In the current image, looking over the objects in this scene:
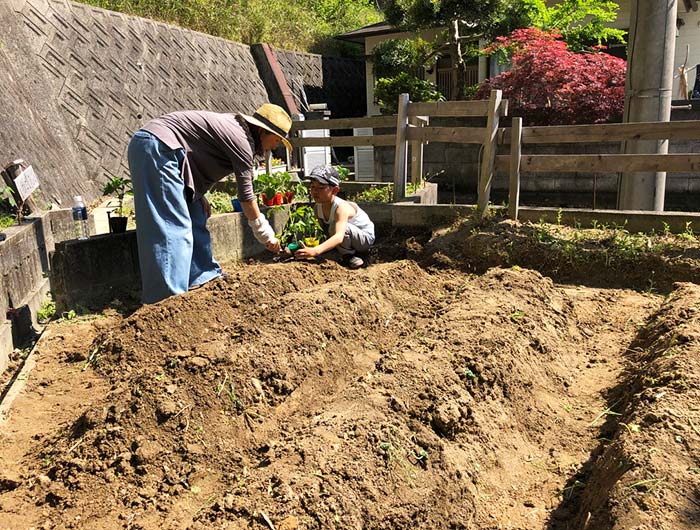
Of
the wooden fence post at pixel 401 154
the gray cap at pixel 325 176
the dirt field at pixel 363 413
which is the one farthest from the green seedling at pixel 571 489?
the wooden fence post at pixel 401 154

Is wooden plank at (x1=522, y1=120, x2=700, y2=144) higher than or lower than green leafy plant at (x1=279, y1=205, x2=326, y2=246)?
higher

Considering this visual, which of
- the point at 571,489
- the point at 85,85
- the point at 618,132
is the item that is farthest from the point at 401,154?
the point at 85,85

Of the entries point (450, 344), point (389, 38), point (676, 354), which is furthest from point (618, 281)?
point (389, 38)

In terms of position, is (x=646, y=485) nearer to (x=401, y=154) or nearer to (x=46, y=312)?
(x=46, y=312)

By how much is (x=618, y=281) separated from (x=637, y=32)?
2.71m

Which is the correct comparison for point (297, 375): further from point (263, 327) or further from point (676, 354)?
point (676, 354)

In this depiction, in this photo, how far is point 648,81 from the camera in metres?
6.25

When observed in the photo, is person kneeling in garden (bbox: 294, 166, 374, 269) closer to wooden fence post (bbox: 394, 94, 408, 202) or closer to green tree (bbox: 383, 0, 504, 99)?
wooden fence post (bbox: 394, 94, 408, 202)

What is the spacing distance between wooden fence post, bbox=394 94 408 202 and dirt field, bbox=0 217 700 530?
2.31 meters

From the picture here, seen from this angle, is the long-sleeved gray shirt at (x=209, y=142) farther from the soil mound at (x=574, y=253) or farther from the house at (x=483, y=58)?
the house at (x=483, y=58)

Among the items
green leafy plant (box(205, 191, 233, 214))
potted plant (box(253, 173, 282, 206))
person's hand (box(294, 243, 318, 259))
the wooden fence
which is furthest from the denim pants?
the wooden fence

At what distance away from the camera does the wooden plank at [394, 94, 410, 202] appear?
712cm

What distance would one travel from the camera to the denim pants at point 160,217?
450cm

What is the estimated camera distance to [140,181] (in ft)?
14.8
